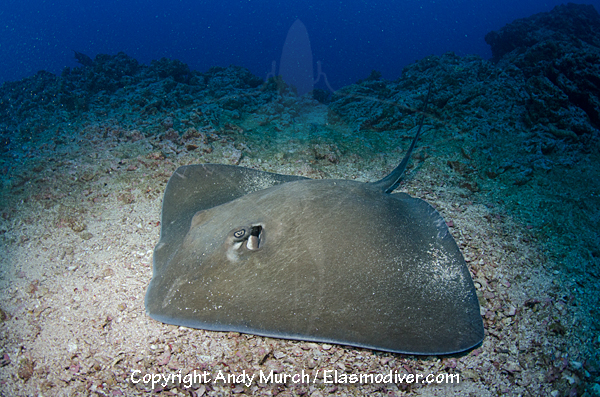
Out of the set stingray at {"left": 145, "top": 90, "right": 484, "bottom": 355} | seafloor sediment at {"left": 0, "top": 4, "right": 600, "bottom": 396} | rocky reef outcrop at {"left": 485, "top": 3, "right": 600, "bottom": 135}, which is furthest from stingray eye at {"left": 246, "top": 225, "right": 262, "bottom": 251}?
rocky reef outcrop at {"left": 485, "top": 3, "right": 600, "bottom": 135}

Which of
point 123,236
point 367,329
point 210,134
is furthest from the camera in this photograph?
point 210,134

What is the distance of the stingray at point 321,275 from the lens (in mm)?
1667

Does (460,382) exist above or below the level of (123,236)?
below

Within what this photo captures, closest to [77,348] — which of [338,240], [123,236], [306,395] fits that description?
[123,236]

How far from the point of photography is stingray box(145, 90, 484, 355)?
1.67m

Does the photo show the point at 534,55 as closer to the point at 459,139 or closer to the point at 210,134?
the point at 459,139

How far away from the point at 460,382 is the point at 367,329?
3.11 ft

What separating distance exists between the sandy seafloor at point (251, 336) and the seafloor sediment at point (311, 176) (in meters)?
0.02

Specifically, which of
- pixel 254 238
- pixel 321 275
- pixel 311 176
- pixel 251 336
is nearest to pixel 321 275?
pixel 321 275

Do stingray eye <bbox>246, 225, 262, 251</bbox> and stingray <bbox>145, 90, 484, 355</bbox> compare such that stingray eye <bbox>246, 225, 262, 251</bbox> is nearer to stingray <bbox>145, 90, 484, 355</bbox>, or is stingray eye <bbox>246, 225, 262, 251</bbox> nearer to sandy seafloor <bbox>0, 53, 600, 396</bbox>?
stingray <bbox>145, 90, 484, 355</bbox>

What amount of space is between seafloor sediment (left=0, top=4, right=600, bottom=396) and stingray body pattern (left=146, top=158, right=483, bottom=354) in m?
0.52

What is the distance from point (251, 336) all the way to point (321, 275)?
864 millimetres

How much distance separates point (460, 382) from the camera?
1908 millimetres

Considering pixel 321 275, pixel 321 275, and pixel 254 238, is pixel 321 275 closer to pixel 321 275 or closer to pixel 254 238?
pixel 321 275
